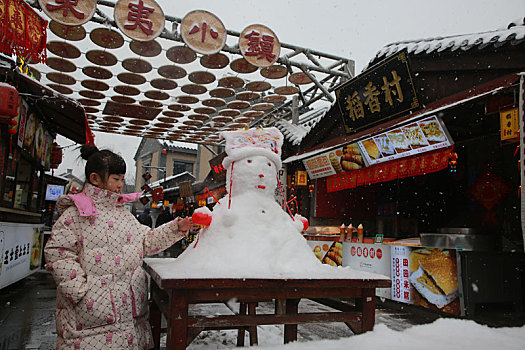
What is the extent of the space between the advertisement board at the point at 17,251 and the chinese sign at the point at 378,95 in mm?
7431

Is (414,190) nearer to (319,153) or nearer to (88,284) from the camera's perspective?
(319,153)

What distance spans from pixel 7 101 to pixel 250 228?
4.42 m

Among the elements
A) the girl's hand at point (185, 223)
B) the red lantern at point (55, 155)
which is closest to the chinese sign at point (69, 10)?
the red lantern at point (55, 155)

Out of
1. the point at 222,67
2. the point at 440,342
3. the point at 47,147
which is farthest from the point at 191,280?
the point at 47,147

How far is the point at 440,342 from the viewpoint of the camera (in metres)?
2.20

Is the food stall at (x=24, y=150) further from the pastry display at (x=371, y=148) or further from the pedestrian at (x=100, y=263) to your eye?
the pastry display at (x=371, y=148)

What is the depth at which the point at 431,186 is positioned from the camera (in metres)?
10.2

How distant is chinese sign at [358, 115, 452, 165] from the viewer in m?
5.80

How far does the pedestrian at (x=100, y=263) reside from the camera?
2221 millimetres

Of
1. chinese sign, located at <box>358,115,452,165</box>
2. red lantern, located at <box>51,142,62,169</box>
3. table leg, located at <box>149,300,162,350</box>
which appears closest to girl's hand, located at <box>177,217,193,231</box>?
table leg, located at <box>149,300,162,350</box>

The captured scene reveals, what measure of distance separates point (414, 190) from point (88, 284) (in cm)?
998

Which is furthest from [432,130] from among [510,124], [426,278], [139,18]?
[139,18]

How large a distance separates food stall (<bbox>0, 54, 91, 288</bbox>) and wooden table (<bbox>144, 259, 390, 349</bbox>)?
460cm

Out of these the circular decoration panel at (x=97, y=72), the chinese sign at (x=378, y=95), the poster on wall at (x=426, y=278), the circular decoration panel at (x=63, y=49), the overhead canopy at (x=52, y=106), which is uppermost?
the circular decoration panel at (x=63, y=49)
